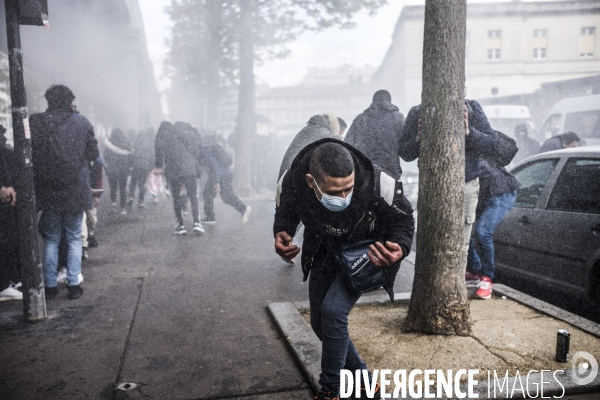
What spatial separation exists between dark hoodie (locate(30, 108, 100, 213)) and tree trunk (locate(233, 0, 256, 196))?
9.80 m

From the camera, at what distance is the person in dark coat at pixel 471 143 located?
4180 millimetres

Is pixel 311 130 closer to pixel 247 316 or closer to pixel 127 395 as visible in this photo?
pixel 247 316

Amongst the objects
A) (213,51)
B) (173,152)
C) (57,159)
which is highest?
(213,51)

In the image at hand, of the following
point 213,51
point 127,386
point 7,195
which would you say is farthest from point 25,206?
point 213,51

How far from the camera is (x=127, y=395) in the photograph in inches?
117

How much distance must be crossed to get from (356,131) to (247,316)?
2.44 m

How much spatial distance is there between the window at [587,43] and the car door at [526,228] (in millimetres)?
39821

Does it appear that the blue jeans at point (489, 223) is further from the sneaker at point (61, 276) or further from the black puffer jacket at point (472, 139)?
Result: the sneaker at point (61, 276)

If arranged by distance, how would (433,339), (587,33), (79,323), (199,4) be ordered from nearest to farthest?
(433,339) < (79,323) < (199,4) < (587,33)

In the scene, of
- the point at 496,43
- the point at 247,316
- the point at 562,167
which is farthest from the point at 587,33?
the point at 247,316

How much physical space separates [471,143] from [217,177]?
5.76 meters

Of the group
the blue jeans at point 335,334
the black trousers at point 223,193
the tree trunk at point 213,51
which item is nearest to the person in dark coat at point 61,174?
the blue jeans at point 335,334

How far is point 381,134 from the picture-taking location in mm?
5316

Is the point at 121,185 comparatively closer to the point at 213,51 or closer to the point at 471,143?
the point at 471,143
